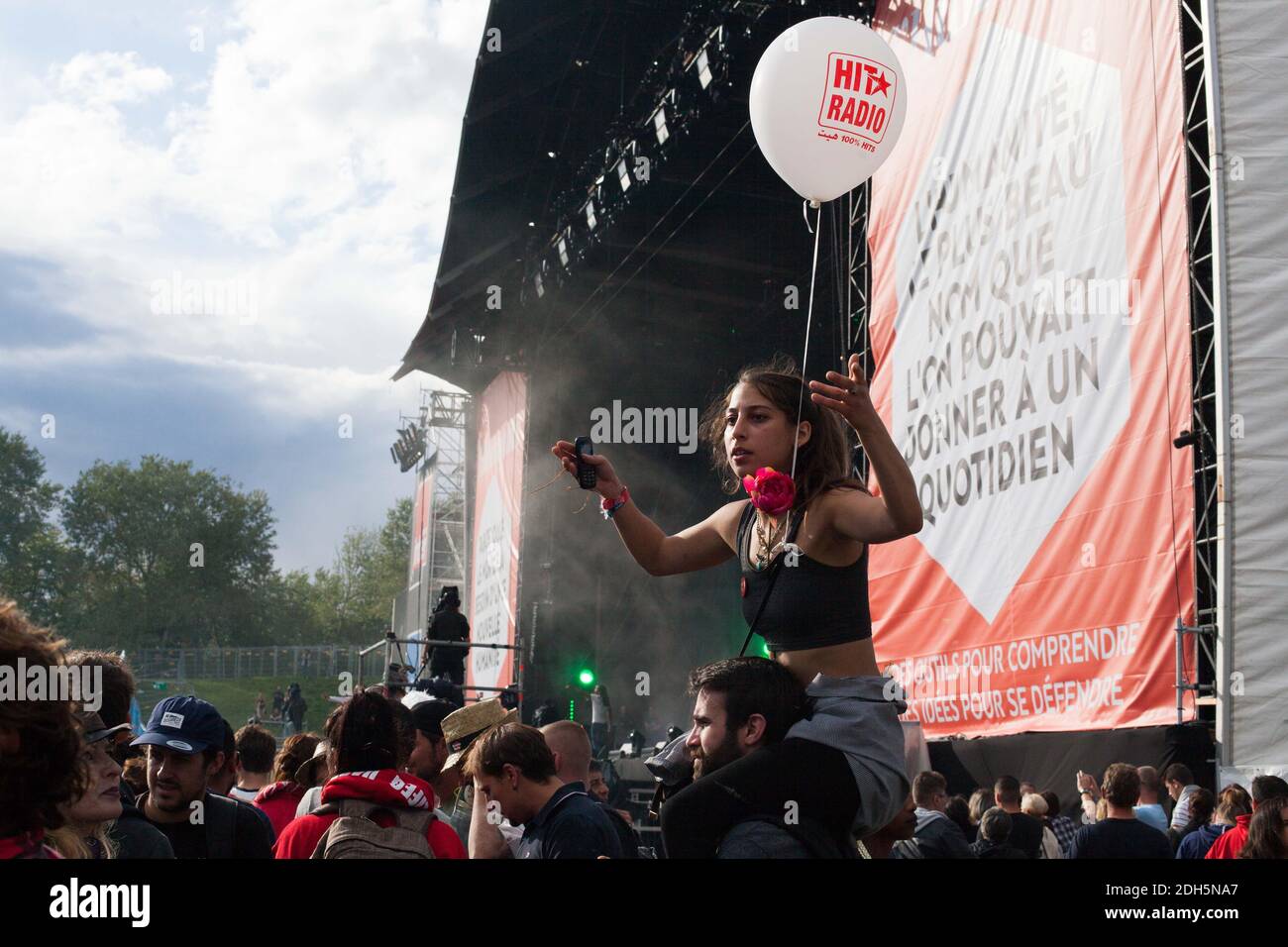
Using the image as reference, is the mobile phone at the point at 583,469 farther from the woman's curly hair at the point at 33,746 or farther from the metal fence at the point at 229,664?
the metal fence at the point at 229,664

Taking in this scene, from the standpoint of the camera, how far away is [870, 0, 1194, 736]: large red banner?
746 centimetres

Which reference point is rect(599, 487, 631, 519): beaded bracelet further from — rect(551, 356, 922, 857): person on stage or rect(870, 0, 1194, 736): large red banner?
rect(870, 0, 1194, 736): large red banner

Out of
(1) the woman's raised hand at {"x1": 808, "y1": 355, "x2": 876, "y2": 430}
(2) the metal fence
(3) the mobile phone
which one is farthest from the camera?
(2) the metal fence

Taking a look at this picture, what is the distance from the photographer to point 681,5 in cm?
1332

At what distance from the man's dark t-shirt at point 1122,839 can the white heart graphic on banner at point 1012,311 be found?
3.57 metres

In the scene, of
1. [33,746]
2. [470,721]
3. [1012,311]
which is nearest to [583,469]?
[33,746]

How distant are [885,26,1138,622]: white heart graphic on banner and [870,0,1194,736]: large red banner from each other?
0.02m

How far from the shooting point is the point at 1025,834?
18.3 ft

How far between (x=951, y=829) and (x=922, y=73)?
325 inches

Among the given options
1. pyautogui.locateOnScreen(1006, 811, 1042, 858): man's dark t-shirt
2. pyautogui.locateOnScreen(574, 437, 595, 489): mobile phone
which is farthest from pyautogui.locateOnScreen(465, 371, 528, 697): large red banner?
pyautogui.locateOnScreen(574, 437, 595, 489): mobile phone

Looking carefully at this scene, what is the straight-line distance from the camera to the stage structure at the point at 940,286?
7.44 metres

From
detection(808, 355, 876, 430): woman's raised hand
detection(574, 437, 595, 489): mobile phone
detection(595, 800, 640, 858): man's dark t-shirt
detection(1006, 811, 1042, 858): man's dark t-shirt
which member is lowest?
detection(1006, 811, 1042, 858): man's dark t-shirt
